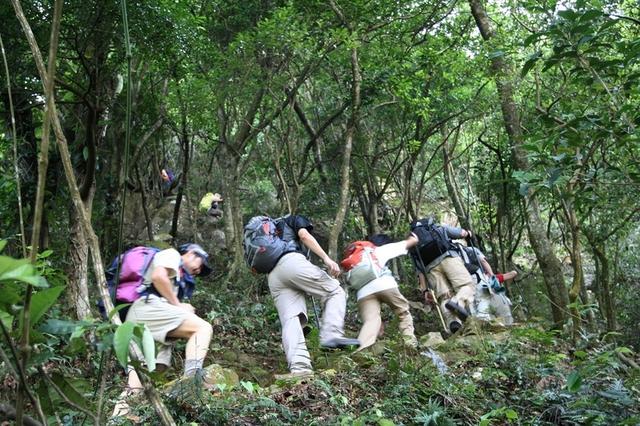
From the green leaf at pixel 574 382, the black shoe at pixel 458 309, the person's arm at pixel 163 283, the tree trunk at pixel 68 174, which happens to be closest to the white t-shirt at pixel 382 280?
the black shoe at pixel 458 309

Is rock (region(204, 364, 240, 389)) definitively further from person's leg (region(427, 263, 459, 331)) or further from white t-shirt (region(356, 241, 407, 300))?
person's leg (region(427, 263, 459, 331))

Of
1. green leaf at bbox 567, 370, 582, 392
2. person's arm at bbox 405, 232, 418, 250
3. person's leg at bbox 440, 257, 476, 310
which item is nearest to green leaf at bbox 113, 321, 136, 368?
green leaf at bbox 567, 370, 582, 392

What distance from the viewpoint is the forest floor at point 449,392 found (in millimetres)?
4066

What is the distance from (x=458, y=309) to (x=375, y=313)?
1.72 meters

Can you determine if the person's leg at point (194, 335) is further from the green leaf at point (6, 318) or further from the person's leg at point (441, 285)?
the person's leg at point (441, 285)

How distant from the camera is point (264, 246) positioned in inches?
254

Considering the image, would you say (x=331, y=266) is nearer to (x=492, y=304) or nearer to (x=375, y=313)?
(x=375, y=313)

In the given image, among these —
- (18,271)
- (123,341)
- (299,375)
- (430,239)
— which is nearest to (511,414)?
(299,375)

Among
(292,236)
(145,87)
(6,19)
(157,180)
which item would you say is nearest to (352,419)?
(292,236)

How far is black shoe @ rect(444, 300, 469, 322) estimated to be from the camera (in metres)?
8.44

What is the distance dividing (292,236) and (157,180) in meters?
10.0

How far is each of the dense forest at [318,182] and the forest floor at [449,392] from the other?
0.02 m

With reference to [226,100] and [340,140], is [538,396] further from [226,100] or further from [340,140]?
[340,140]

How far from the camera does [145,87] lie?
12.3 m
